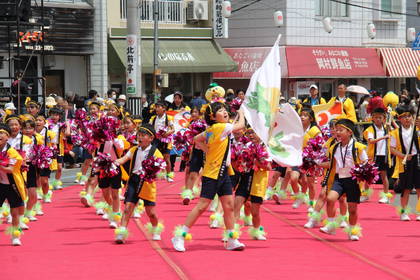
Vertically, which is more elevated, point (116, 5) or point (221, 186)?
point (116, 5)

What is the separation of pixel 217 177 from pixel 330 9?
3228 cm

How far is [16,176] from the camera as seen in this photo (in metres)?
12.2

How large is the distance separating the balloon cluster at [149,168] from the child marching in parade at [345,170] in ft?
7.59

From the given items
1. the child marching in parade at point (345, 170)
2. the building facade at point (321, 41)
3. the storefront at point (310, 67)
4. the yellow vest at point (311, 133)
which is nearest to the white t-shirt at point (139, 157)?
the child marching in parade at point (345, 170)

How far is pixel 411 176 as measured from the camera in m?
14.7

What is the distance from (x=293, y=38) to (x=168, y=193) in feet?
77.1

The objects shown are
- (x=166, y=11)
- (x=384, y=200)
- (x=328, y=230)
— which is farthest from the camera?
(x=166, y=11)

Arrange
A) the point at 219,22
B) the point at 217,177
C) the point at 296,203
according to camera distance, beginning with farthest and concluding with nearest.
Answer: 1. the point at 219,22
2. the point at 296,203
3. the point at 217,177

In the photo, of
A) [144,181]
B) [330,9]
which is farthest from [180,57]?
[144,181]

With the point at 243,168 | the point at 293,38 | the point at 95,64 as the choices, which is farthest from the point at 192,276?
the point at 293,38

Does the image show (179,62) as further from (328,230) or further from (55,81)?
(328,230)

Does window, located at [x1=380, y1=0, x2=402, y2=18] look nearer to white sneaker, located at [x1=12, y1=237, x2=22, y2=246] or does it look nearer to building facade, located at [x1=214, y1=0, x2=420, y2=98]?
building facade, located at [x1=214, y1=0, x2=420, y2=98]

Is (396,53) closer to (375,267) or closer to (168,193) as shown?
(168,193)

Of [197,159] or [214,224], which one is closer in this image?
[214,224]
